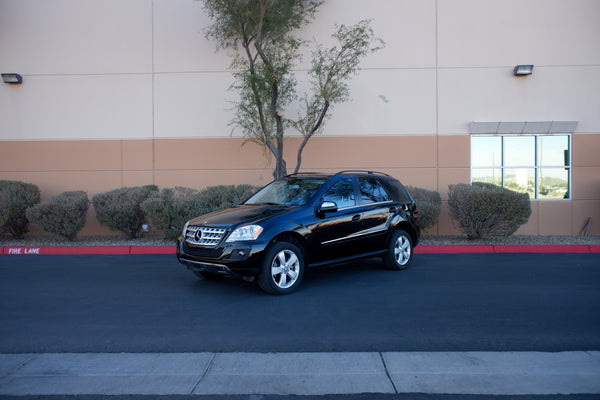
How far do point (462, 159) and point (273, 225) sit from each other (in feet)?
27.8

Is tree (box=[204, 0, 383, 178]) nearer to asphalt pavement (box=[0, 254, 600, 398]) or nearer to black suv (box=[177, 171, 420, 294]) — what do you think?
black suv (box=[177, 171, 420, 294])

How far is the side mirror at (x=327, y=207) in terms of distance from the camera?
707 cm

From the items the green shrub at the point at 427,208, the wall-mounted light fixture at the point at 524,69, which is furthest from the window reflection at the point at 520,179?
the green shrub at the point at 427,208

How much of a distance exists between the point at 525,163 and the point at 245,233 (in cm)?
1015

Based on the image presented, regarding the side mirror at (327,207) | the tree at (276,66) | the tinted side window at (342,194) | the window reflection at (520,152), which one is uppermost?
the tree at (276,66)

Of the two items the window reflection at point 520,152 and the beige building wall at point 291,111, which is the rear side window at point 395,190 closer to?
the beige building wall at point 291,111

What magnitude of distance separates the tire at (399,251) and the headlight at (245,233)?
2.78 metres

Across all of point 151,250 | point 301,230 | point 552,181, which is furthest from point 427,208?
point 151,250

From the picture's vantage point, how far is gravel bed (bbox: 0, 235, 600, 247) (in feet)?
37.8

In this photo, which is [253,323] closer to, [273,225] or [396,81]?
[273,225]

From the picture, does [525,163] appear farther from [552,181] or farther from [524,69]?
[524,69]

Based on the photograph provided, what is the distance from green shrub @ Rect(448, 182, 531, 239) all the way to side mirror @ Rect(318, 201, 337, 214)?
5.44 meters

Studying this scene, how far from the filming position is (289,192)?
7.81m

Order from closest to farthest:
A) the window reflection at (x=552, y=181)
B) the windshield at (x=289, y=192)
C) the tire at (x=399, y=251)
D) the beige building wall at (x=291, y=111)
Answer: the windshield at (x=289, y=192), the tire at (x=399, y=251), the beige building wall at (x=291, y=111), the window reflection at (x=552, y=181)
